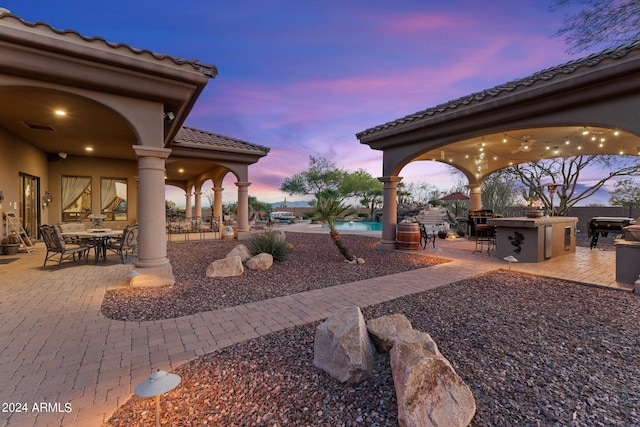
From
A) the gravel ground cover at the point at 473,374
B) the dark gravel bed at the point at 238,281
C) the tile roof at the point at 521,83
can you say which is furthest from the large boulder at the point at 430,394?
the tile roof at the point at 521,83

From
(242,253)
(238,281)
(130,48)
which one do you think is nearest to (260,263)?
(242,253)

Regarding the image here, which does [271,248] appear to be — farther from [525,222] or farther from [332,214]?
[525,222]

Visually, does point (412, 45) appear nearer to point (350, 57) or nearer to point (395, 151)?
point (350, 57)

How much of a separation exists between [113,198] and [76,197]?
117cm

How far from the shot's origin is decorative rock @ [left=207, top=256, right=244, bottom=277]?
18.4 feet

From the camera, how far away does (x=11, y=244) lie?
7367 mm

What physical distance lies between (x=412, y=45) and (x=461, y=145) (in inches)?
133

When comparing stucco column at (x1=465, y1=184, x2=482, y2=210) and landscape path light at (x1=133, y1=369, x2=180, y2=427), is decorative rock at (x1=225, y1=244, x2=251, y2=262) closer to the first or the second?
landscape path light at (x1=133, y1=369, x2=180, y2=427)

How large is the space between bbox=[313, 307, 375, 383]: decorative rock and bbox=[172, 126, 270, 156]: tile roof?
358 inches

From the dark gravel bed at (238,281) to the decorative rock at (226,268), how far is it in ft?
0.50

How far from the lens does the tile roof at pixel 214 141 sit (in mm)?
9852

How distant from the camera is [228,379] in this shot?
2221 mm

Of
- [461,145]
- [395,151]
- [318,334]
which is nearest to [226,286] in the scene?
[318,334]

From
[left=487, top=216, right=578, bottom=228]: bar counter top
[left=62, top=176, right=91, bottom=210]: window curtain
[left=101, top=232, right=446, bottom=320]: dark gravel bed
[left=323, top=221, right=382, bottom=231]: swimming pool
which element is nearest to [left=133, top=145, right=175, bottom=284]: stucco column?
[left=101, top=232, right=446, bottom=320]: dark gravel bed
